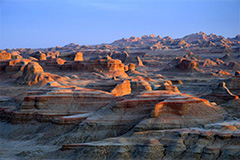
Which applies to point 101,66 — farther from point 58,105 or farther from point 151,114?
point 151,114

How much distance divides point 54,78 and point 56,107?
2367 centimetres

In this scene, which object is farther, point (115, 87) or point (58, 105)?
point (115, 87)

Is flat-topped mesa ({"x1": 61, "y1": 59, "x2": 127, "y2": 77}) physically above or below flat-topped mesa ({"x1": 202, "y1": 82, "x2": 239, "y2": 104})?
above

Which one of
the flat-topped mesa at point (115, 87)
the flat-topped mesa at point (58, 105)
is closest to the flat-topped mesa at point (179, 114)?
the flat-topped mesa at point (58, 105)

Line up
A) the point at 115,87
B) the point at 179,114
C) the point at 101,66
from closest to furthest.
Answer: the point at 179,114, the point at 115,87, the point at 101,66

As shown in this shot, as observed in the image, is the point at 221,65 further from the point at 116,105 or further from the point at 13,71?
the point at 116,105

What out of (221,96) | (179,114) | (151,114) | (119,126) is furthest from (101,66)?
(179,114)

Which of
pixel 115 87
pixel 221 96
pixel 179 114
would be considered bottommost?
pixel 221 96

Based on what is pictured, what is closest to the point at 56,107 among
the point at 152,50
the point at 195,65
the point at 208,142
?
the point at 208,142

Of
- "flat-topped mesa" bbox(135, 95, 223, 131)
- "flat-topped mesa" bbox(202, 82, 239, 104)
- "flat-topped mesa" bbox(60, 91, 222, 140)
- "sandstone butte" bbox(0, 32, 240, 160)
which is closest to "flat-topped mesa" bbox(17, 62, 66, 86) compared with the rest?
"sandstone butte" bbox(0, 32, 240, 160)

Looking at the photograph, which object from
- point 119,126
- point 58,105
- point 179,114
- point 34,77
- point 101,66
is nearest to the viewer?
point 179,114

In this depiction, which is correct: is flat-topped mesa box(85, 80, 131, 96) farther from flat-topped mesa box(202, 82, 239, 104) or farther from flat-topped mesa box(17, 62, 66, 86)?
flat-topped mesa box(17, 62, 66, 86)

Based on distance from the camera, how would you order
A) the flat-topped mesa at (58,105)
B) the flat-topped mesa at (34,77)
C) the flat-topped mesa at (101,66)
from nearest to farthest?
the flat-topped mesa at (58,105) < the flat-topped mesa at (34,77) < the flat-topped mesa at (101,66)

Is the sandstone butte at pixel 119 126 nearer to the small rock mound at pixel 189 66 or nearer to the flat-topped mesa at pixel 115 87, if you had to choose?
the flat-topped mesa at pixel 115 87
